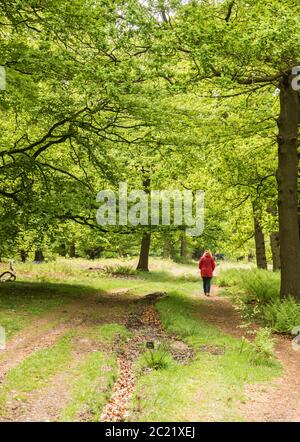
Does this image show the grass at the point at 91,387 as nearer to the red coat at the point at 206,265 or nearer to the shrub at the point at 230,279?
the red coat at the point at 206,265

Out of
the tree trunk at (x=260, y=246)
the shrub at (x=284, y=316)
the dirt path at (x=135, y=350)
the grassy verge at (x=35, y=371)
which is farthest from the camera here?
the tree trunk at (x=260, y=246)

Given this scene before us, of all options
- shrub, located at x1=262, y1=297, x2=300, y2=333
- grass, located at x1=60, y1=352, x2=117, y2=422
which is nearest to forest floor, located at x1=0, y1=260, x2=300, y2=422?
grass, located at x1=60, y1=352, x2=117, y2=422

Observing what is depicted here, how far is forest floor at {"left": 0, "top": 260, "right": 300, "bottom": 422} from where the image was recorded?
26.0 ft

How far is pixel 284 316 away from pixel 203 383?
240 inches

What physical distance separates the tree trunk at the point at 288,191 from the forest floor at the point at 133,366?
2.47m

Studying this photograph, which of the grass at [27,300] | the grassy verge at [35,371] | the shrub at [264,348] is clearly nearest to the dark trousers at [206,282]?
the grass at [27,300]

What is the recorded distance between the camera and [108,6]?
1281 cm

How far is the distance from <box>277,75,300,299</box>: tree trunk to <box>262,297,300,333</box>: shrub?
3.17 ft

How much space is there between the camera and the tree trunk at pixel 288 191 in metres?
16.1

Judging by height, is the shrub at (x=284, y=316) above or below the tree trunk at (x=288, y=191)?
below

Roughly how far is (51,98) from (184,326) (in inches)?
361

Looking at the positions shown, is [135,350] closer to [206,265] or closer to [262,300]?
[262,300]

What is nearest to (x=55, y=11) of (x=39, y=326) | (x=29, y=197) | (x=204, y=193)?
(x=29, y=197)

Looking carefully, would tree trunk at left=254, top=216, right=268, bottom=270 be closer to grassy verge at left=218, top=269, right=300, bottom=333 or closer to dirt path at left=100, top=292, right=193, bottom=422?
grassy verge at left=218, top=269, right=300, bottom=333
